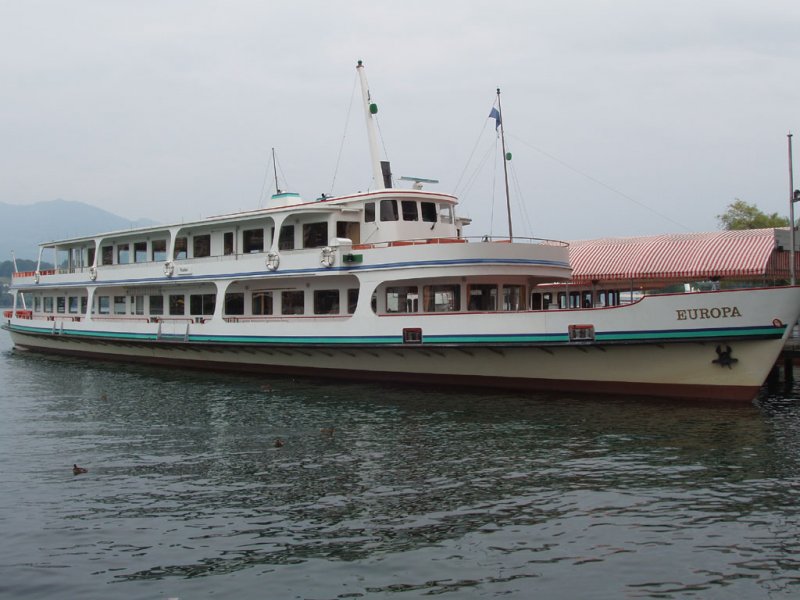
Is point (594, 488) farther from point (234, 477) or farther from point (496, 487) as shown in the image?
point (234, 477)

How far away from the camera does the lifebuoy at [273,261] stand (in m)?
26.2

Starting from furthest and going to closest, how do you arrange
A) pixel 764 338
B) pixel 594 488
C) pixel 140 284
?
pixel 140 284
pixel 764 338
pixel 594 488

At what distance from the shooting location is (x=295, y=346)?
25.4 metres

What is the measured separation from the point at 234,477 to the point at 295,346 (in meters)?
12.3

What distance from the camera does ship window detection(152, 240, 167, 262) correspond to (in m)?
32.2

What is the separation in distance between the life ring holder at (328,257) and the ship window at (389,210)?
216 centimetres

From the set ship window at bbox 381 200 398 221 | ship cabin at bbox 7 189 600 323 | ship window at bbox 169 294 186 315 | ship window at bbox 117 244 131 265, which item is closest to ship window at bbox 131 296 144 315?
ship cabin at bbox 7 189 600 323

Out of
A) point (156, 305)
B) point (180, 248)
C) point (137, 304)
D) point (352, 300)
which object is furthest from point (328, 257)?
point (137, 304)

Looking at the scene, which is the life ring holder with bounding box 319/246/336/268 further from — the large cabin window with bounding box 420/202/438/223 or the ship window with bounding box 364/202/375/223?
the large cabin window with bounding box 420/202/438/223

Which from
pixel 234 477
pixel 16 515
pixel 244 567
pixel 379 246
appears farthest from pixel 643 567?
pixel 379 246

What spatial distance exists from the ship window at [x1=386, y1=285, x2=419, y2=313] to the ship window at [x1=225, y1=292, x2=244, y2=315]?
22.9 ft

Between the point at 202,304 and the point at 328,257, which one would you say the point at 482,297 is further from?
the point at 202,304

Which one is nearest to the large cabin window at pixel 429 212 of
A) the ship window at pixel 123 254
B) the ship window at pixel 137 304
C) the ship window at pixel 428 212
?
the ship window at pixel 428 212

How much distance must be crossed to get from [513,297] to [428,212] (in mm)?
4090
